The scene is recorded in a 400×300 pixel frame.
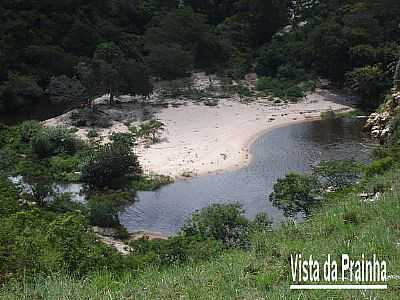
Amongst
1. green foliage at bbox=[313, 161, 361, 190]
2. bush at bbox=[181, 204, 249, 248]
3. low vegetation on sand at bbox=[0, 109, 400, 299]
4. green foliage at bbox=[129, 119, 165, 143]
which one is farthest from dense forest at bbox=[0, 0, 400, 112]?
low vegetation on sand at bbox=[0, 109, 400, 299]

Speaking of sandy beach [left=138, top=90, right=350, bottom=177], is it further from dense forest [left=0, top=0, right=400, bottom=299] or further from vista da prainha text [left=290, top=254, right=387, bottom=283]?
vista da prainha text [left=290, top=254, right=387, bottom=283]

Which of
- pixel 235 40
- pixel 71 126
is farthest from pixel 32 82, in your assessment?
pixel 235 40

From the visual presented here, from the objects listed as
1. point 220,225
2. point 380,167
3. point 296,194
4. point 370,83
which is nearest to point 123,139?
point 296,194

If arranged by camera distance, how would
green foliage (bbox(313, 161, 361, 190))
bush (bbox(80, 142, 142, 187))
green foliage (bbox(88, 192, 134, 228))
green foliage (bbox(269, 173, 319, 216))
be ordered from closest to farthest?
green foliage (bbox(269, 173, 319, 216)) < green foliage (bbox(313, 161, 361, 190)) < green foliage (bbox(88, 192, 134, 228)) < bush (bbox(80, 142, 142, 187))

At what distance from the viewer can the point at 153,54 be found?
49.3 meters

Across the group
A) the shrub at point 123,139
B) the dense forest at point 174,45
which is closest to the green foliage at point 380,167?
the shrub at point 123,139

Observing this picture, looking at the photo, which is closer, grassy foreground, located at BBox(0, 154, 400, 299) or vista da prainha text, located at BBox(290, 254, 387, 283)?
vista da prainha text, located at BBox(290, 254, 387, 283)

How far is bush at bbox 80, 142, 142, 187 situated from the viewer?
30203 millimetres

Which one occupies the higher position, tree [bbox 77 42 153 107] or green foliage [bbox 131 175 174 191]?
tree [bbox 77 42 153 107]

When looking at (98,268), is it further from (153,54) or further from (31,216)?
(153,54)

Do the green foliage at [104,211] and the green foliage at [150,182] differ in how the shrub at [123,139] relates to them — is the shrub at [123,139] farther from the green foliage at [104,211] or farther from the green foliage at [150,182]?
the green foliage at [104,211]

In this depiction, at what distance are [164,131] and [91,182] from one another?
9.94 m

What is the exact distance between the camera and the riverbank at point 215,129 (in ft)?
110

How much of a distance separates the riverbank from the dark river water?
120 centimetres
